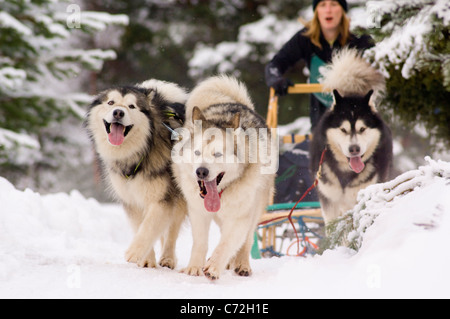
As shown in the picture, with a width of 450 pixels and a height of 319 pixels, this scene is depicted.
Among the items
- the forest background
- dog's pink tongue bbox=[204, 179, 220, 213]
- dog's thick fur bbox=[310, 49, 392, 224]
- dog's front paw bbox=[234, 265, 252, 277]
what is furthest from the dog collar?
the forest background

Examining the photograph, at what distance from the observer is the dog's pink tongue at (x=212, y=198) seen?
318cm

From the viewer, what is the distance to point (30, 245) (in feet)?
12.7

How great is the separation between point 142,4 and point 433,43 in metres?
13.1

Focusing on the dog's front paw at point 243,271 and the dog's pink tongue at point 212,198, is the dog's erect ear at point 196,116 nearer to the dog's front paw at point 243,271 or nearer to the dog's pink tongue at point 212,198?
the dog's pink tongue at point 212,198

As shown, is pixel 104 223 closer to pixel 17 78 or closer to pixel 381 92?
pixel 381 92

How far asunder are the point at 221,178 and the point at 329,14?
2.59m

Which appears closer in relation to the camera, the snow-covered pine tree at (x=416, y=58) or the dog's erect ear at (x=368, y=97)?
the snow-covered pine tree at (x=416, y=58)

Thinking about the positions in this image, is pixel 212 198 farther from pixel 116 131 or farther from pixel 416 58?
pixel 416 58

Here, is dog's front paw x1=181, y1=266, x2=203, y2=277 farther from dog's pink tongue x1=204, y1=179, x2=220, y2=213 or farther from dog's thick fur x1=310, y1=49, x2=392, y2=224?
dog's thick fur x1=310, y1=49, x2=392, y2=224

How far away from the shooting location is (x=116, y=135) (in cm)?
354

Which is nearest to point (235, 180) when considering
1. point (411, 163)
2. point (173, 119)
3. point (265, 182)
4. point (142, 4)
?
point (265, 182)

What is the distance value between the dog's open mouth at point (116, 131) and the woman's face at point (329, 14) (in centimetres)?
249

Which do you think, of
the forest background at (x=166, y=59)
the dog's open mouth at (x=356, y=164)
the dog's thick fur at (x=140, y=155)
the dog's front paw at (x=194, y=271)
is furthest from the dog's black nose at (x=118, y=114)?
the forest background at (x=166, y=59)

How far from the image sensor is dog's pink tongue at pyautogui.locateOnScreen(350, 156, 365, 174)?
4.30 m
